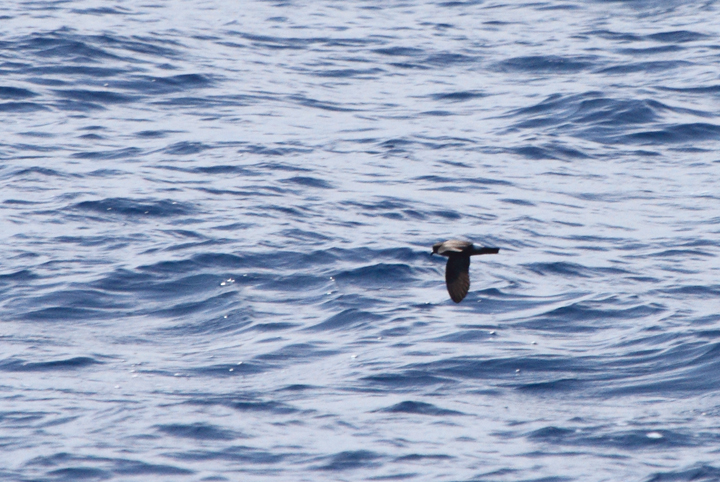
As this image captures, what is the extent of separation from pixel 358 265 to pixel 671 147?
6.48 m

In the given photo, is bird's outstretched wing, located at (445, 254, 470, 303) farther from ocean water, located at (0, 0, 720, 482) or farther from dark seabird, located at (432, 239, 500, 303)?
ocean water, located at (0, 0, 720, 482)

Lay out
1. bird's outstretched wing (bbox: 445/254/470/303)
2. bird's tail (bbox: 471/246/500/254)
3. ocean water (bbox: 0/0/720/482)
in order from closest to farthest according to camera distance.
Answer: bird's tail (bbox: 471/246/500/254) < bird's outstretched wing (bbox: 445/254/470/303) < ocean water (bbox: 0/0/720/482)

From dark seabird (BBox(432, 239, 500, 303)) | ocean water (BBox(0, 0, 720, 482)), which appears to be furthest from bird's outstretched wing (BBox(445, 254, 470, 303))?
ocean water (BBox(0, 0, 720, 482))

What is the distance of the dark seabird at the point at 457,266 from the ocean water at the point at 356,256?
6.58ft

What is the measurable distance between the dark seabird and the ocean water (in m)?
2.01

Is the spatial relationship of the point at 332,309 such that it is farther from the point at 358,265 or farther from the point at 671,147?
the point at 671,147

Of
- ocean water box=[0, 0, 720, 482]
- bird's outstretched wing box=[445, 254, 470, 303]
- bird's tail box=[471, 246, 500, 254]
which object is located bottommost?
ocean water box=[0, 0, 720, 482]

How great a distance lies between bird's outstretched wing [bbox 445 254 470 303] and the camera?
9728 millimetres

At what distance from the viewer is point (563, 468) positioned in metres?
11.0

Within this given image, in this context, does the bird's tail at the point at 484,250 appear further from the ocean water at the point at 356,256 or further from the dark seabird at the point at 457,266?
the ocean water at the point at 356,256

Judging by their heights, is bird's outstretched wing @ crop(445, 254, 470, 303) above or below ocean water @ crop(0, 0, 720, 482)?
above

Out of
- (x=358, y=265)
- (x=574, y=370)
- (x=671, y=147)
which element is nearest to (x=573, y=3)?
(x=671, y=147)

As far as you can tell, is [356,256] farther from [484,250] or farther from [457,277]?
[484,250]

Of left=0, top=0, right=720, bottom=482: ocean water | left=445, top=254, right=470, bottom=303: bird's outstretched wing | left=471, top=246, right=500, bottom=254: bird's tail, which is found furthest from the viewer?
left=0, top=0, right=720, bottom=482: ocean water
